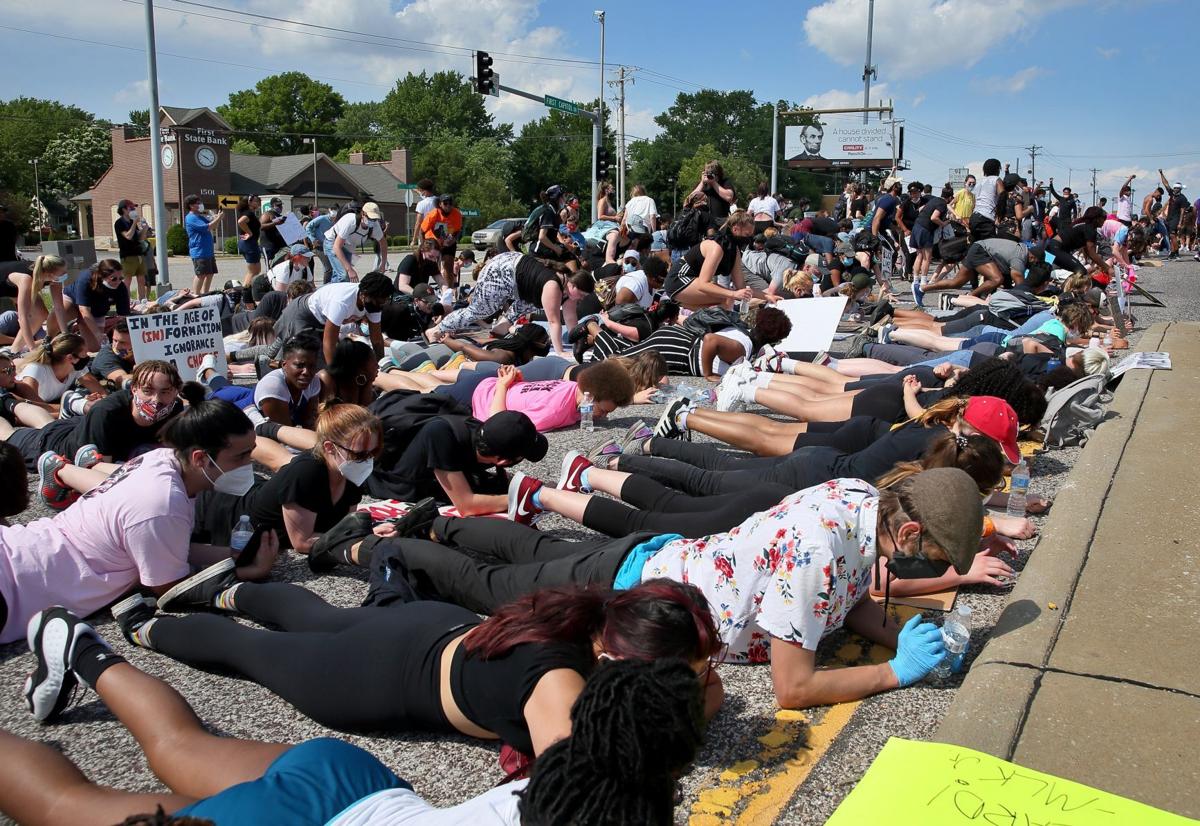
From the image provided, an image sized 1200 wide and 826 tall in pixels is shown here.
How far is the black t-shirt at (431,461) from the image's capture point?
4.86 metres

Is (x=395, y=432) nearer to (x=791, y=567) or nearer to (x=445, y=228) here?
(x=791, y=567)

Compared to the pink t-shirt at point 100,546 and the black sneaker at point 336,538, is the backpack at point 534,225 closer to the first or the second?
the black sneaker at point 336,538

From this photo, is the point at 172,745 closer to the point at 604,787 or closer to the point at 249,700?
the point at 249,700

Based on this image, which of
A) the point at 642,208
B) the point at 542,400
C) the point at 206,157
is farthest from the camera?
the point at 206,157

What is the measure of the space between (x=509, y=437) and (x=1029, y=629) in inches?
102

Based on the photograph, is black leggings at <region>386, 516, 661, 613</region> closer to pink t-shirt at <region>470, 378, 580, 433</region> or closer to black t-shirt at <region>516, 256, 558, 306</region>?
pink t-shirt at <region>470, 378, 580, 433</region>

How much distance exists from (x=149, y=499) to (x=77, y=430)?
2.50m

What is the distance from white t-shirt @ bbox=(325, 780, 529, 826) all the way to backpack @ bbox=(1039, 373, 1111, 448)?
19.3 ft

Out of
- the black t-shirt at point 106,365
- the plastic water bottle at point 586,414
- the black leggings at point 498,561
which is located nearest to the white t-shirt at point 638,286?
the plastic water bottle at point 586,414

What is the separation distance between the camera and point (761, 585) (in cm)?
325

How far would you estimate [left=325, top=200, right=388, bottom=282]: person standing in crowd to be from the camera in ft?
49.6

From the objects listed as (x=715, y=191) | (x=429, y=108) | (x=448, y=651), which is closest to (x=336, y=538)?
(x=448, y=651)

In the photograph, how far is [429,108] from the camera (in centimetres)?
11612

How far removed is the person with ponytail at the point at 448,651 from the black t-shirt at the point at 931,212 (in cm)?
1545
